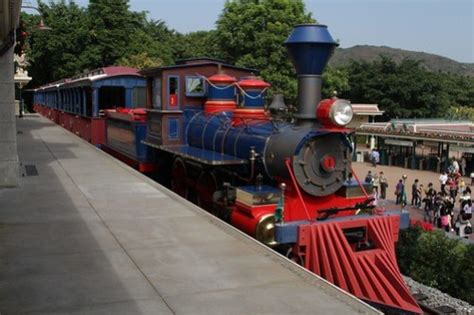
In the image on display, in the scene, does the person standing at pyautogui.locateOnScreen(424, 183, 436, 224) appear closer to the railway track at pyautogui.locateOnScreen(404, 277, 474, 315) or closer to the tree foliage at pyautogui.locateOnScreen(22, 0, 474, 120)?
the railway track at pyautogui.locateOnScreen(404, 277, 474, 315)

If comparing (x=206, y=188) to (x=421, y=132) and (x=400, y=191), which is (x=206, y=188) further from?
(x=421, y=132)

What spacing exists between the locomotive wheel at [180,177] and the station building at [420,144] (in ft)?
63.3

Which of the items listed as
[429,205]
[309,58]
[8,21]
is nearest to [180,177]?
[309,58]

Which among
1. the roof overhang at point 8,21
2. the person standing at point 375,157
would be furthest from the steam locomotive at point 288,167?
the person standing at point 375,157

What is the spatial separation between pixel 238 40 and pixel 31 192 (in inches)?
880

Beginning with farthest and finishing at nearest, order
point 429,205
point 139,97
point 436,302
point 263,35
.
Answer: point 263,35
point 429,205
point 139,97
point 436,302

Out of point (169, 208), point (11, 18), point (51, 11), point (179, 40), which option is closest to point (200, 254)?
point (169, 208)

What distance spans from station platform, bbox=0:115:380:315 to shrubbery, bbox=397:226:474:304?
5.19m

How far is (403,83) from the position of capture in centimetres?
4766

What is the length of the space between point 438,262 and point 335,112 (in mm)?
4751

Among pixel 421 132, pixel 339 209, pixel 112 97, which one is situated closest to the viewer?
pixel 339 209

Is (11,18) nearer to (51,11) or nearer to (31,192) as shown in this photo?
(31,192)

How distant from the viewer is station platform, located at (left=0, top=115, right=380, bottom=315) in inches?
174

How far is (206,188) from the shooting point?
10.2 metres
